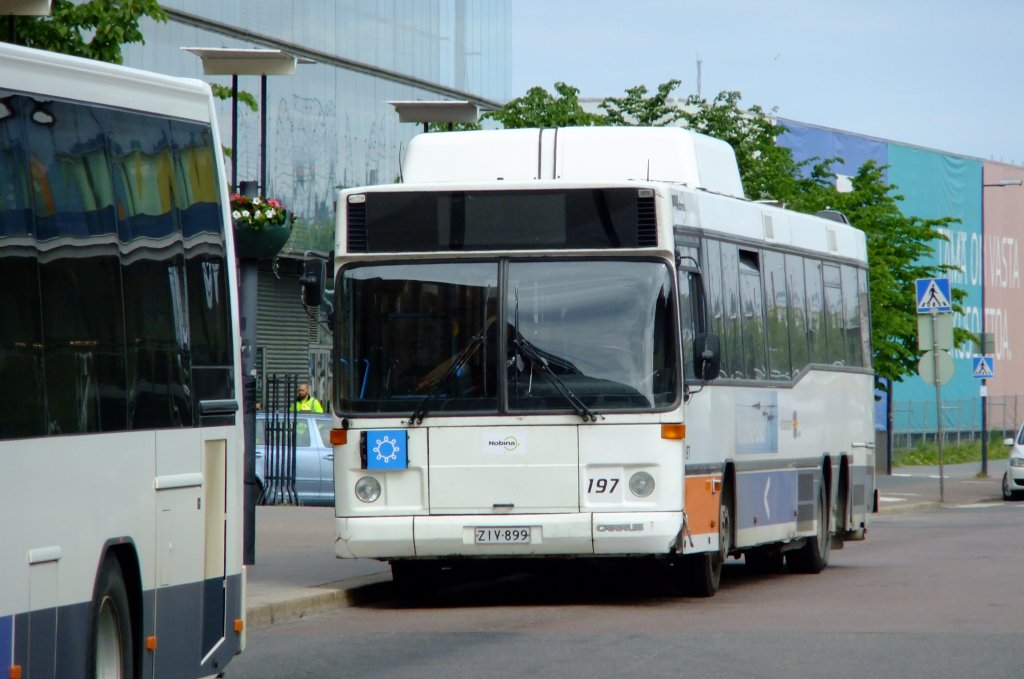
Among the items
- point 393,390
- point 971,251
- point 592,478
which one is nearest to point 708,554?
point 592,478

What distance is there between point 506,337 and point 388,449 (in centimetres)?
117

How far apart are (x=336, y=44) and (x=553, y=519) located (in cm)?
2835

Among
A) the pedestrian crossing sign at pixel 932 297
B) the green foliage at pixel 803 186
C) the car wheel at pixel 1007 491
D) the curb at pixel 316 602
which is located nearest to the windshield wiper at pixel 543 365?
the curb at pixel 316 602

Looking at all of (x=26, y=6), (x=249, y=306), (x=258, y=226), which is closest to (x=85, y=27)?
(x=258, y=226)

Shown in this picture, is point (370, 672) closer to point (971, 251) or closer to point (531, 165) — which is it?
point (531, 165)

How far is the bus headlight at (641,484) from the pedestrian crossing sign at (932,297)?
2130cm

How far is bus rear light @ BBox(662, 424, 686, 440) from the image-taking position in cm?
1442

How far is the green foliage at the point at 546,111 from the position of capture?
37031 millimetres

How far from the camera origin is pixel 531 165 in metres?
16.4

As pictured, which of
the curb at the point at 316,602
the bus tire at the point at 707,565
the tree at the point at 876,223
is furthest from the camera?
the tree at the point at 876,223

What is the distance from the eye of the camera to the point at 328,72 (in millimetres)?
40969

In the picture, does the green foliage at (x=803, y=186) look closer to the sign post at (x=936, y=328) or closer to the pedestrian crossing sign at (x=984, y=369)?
the pedestrian crossing sign at (x=984, y=369)

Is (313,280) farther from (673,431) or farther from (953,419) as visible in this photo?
(953,419)

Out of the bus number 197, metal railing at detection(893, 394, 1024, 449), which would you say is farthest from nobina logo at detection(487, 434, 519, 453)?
metal railing at detection(893, 394, 1024, 449)
